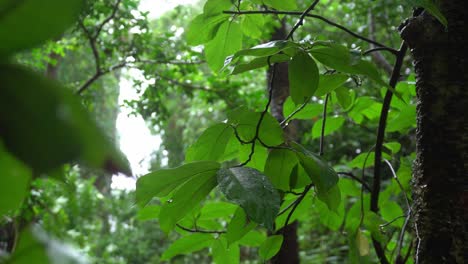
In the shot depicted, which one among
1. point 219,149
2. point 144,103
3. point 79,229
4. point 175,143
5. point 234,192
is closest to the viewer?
point 234,192

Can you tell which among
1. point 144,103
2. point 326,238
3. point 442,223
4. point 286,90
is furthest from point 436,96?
point 326,238

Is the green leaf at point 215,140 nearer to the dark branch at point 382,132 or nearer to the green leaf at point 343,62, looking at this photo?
the green leaf at point 343,62

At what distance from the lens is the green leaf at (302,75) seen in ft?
1.39

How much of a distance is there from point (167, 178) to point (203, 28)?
23 cm

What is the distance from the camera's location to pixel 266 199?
38cm

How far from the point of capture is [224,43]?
1.93ft

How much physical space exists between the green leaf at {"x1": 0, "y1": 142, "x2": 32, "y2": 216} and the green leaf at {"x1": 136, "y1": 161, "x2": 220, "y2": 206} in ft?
0.83

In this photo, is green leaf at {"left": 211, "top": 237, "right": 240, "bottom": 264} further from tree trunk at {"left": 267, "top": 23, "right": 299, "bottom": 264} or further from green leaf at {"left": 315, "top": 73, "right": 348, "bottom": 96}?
tree trunk at {"left": 267, "top": 23, "right": 299, "bottom": 264}

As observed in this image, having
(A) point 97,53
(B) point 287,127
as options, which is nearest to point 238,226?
(B) point 287,127

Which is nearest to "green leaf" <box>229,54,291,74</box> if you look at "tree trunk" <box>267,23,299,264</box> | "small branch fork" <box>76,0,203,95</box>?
"tree trunk" <box>267,23,299,264</box>

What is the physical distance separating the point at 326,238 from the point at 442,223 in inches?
103

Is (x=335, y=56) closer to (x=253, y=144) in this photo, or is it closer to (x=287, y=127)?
(x=253, y=144)

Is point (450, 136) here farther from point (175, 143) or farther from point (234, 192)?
point (175, 143)

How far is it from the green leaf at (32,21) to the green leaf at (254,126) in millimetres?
351
